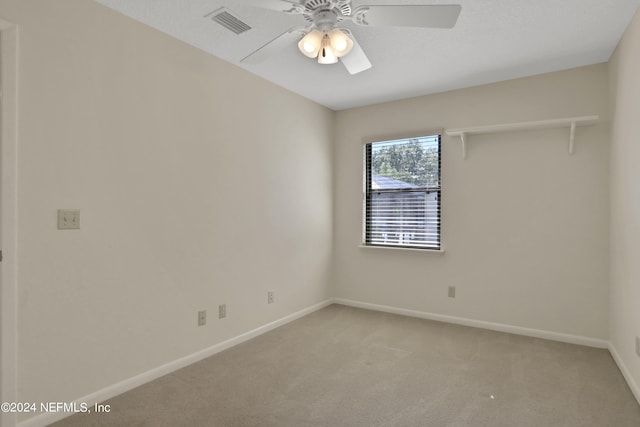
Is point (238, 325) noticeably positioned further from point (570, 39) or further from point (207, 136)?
point (570, 39)

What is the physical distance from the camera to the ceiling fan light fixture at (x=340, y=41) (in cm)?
191

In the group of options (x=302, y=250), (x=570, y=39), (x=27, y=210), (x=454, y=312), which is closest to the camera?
(x=27, y=210)

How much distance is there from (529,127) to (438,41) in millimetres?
1336

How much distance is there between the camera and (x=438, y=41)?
2.69m

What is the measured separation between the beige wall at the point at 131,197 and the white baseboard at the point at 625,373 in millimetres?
2849

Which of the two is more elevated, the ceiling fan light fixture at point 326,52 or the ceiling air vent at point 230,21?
the ceiling air vent at point 230,21

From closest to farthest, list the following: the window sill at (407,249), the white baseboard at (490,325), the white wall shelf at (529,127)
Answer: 1. the white wall shelf at (529,127)
2. the white baseboard at (490,325)
3. the window sill at (407,249)

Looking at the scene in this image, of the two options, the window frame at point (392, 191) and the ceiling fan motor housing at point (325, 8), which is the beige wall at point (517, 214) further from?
the ceiling fan motor housing at point (325, 8)

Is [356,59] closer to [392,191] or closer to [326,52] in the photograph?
[326,52]

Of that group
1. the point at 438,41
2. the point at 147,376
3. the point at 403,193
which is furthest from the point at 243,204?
the point at 438,41

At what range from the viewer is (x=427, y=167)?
4012mm

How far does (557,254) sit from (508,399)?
1644 millimetres

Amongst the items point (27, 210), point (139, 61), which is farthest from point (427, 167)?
point (27, 210)

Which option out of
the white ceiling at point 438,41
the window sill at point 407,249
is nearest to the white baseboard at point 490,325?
the window sill at point 407,249
